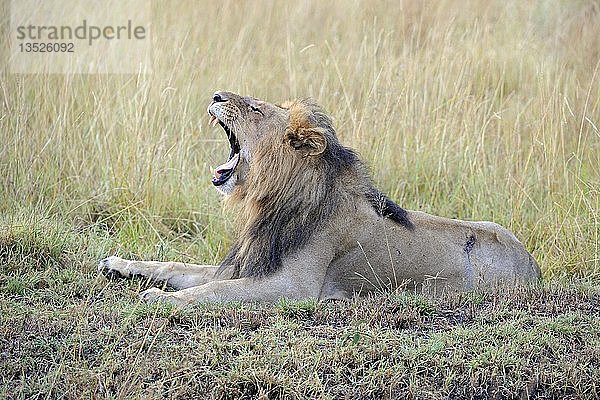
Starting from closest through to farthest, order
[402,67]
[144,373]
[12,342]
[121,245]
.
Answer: [144,373]
[12,342]
[121,245]
[402,67]

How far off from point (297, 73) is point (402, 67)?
3.39 ft

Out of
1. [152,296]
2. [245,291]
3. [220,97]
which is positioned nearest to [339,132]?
[220,97]

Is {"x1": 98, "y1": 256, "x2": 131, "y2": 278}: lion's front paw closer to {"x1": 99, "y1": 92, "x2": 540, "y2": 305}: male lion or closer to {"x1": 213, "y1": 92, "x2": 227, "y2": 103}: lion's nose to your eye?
{"x1": 99, "y1": 92, "x2": 540, "y2": 305}: male lion

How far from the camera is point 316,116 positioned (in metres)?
5.45

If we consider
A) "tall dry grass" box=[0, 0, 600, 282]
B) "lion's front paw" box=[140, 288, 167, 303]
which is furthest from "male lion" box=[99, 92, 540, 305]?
"tall dry grass" box=[0, 0, 600, 282]

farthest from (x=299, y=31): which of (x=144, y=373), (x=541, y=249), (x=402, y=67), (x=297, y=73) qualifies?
(x=144, y=373)

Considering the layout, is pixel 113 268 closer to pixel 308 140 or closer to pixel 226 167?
pixel 226 167

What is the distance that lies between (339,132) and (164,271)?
2448 mm

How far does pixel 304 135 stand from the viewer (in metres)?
5.32

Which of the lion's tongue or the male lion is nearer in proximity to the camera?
the male lion

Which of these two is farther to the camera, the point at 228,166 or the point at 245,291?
the point at 228,166

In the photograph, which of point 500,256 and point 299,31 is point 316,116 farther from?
point 299,31

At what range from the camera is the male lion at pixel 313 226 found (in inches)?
205

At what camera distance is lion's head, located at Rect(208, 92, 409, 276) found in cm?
525
